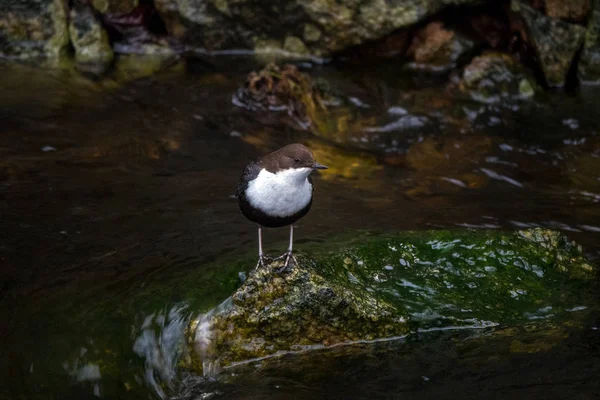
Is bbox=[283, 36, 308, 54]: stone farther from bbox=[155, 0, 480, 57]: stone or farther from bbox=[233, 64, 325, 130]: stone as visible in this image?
bbox=[233, 64, 325, 130]: stone

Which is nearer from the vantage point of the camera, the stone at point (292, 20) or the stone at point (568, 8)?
the stone at point (568, 8)

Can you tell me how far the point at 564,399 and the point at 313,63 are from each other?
624 centimetres

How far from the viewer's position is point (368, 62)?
29.1ft

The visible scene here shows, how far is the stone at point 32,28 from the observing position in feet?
26.8

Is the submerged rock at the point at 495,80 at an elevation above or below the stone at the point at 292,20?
below

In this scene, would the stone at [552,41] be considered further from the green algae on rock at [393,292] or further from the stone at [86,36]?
the stone at [86,36]

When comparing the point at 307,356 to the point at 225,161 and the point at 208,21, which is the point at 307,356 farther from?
the point at 208,21

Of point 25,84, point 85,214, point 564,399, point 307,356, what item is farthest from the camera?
point 25,84

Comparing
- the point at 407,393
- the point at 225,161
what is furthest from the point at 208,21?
the point at 407,393

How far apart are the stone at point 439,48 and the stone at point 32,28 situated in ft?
13.9

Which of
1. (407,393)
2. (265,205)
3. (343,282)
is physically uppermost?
(265,205)

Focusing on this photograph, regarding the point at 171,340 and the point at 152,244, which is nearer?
the point at 171,340

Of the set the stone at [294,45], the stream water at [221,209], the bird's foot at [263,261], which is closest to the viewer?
the stream water at [221,209]

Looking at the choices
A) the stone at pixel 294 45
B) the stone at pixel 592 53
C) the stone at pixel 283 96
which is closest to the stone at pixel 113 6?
the stone at pixel 294 45
